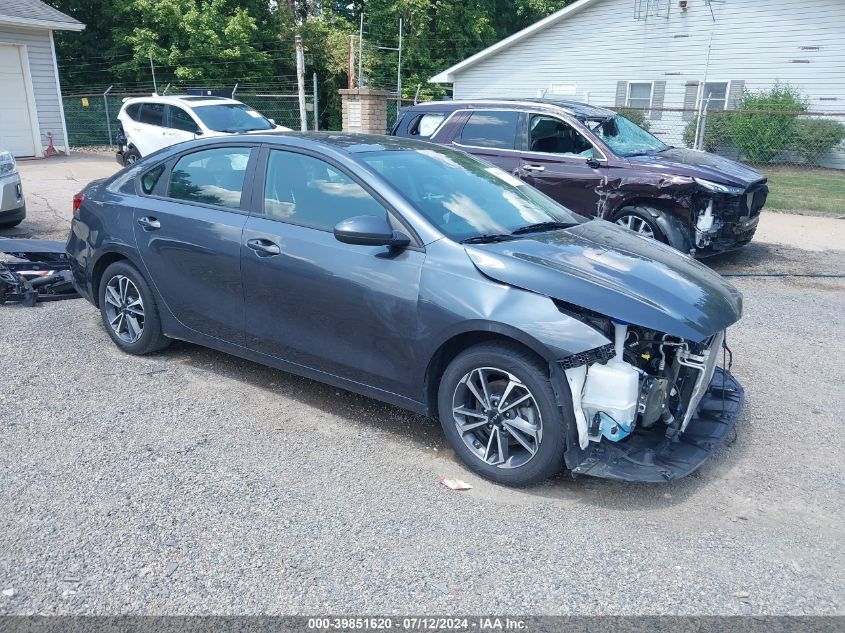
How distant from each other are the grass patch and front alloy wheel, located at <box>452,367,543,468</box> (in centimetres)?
1101

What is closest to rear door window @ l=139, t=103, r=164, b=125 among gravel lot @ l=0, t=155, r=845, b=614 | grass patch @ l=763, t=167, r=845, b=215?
gravel lot @ l=0, t=155, r=845, b=614

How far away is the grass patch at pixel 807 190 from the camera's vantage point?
42.2 feet

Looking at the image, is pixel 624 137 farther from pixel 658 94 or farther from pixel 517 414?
pixel 658 94

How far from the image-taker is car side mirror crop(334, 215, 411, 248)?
3.76m

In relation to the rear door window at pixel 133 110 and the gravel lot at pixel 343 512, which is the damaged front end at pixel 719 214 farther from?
the rear door window at pixel 133 110

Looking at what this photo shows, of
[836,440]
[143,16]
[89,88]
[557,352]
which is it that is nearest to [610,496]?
[557,352]

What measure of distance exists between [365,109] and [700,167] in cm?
925

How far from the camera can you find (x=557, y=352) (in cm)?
336

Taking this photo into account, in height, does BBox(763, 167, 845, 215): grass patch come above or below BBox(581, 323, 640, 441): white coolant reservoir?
below

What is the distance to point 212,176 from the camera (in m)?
4.81

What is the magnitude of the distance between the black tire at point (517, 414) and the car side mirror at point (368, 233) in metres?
0.70

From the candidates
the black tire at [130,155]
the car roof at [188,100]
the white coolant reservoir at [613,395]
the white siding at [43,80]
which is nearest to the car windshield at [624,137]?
the white coolant reservoir at [613,395]

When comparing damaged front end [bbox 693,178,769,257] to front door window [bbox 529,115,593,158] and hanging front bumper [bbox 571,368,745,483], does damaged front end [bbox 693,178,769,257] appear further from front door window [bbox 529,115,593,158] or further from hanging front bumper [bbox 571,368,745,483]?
hanging front bumper [bbox 571,368,745,483]

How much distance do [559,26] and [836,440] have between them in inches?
859
